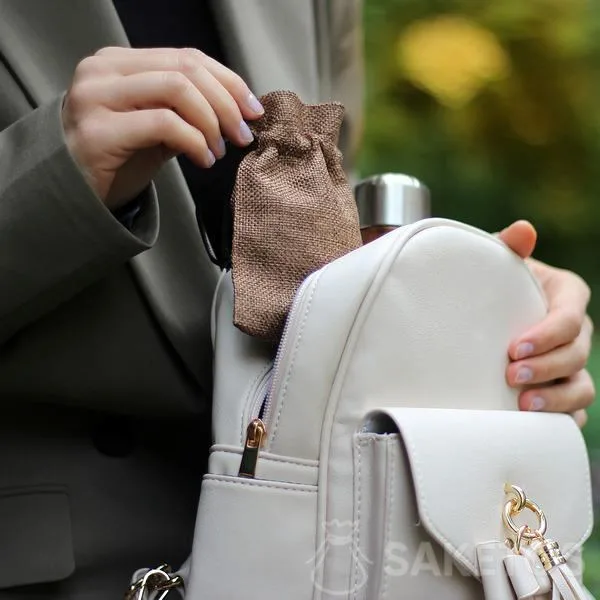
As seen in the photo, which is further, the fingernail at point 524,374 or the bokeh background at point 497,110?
the bokeh background at point 497,110

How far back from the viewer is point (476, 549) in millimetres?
368

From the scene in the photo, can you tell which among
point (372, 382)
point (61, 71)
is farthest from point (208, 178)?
point (372, 382)

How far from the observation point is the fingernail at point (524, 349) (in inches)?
17.1

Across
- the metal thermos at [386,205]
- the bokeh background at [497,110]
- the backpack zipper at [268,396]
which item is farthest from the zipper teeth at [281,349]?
the bokeh background at [497,110]

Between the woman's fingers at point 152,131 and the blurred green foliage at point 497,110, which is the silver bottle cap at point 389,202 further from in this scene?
the blurred green foliage at point 497,110

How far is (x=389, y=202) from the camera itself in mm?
500

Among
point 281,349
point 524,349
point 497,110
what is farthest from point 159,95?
point 497,110

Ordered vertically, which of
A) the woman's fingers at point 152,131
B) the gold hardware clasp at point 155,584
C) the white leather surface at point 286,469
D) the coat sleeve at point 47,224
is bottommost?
the gold hardware clasp at point 155,584

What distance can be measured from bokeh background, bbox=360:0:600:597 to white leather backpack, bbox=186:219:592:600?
1.09 metres

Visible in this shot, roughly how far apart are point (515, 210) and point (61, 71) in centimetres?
113

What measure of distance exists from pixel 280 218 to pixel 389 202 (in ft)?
0.36

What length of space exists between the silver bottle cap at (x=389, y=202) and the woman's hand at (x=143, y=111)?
13cm

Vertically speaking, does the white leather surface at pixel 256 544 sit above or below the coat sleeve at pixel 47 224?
below

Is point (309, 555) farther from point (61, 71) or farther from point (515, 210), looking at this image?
point (515, 210)
